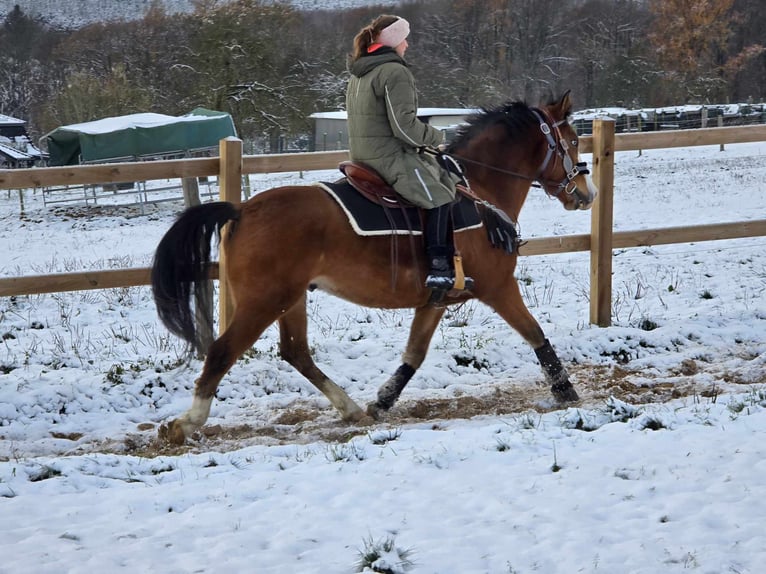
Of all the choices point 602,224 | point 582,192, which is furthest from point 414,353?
point 602,224

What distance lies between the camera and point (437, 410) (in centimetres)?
623

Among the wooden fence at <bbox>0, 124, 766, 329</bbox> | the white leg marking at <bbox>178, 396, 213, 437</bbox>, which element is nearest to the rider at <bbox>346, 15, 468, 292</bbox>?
the wooden fence at <bbox>0, 124, 766, 329</bbox>

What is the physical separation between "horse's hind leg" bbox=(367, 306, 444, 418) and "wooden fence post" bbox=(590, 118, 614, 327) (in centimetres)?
231

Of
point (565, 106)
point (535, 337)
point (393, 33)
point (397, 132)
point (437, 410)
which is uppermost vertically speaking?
point (393, 33)

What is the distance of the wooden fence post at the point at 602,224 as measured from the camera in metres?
7.86

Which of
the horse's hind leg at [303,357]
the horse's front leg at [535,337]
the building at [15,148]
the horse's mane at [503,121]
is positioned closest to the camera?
the horse's hind leg at [303,357]

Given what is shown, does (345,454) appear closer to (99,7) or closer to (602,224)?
(602,224)

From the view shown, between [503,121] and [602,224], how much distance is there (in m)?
2.09

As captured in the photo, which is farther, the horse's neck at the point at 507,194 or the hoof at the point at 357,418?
the horse's neck at the point at 507,194

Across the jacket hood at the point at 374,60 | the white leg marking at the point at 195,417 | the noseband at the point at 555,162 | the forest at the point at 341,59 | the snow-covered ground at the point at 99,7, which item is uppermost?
the snow-covered ground at the point at 99,7

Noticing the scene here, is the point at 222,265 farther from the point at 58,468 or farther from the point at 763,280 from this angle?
the point at 763,280

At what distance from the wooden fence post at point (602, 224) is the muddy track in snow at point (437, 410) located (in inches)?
45.5

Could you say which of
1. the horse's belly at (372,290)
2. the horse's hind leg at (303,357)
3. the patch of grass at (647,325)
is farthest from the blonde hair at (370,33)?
the patch of grass at (647,325)

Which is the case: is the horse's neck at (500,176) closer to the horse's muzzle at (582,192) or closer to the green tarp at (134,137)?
the horse's muzzle at (582,192)
